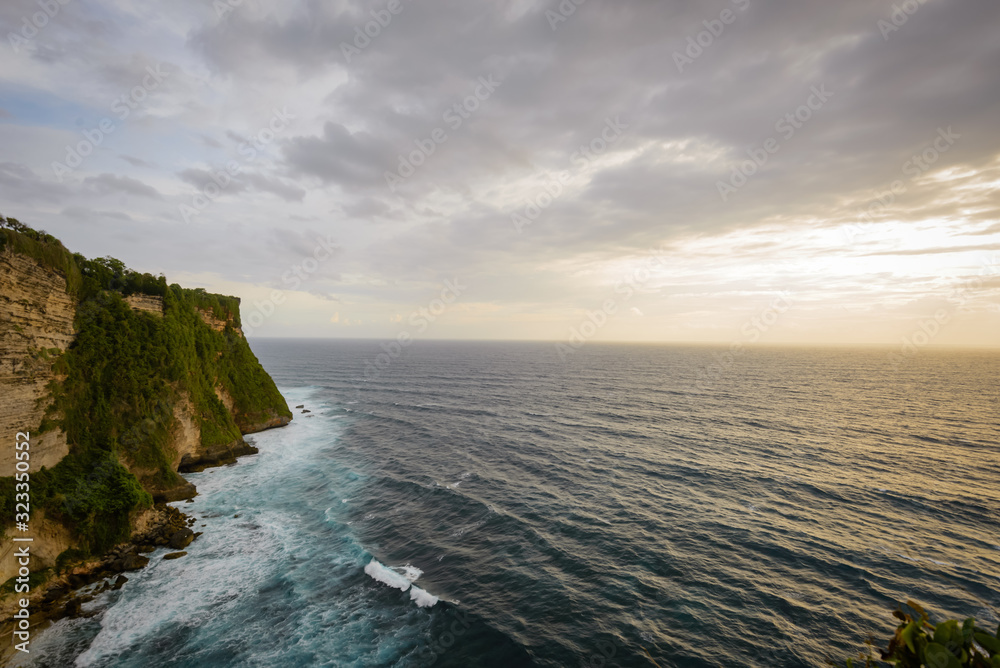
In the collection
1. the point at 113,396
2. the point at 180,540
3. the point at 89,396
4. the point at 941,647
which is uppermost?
the point at 89,396

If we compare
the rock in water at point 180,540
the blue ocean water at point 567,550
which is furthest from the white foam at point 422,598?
the rock in water at point 180,540

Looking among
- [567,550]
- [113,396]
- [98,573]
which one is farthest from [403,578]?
[113,396]

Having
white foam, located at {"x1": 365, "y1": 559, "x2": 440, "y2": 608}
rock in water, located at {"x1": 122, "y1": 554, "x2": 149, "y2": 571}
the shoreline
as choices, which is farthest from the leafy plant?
rock in water, located at {"x1": 122, "y1": 554, "x2": 149, "y2": 571}

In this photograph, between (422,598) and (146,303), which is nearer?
(422,598)

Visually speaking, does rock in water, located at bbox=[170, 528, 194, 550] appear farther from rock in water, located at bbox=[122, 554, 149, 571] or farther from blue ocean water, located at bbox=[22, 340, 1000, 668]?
rock in water, located at bbox=[122, 554, 149, 571]

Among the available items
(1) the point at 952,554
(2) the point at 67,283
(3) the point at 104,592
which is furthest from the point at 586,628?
(2) the point at 67,283

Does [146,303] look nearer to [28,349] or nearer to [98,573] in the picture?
[28,349]

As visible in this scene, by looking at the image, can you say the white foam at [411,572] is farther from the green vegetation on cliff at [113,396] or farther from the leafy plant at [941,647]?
the leafy plant at [941,647]
